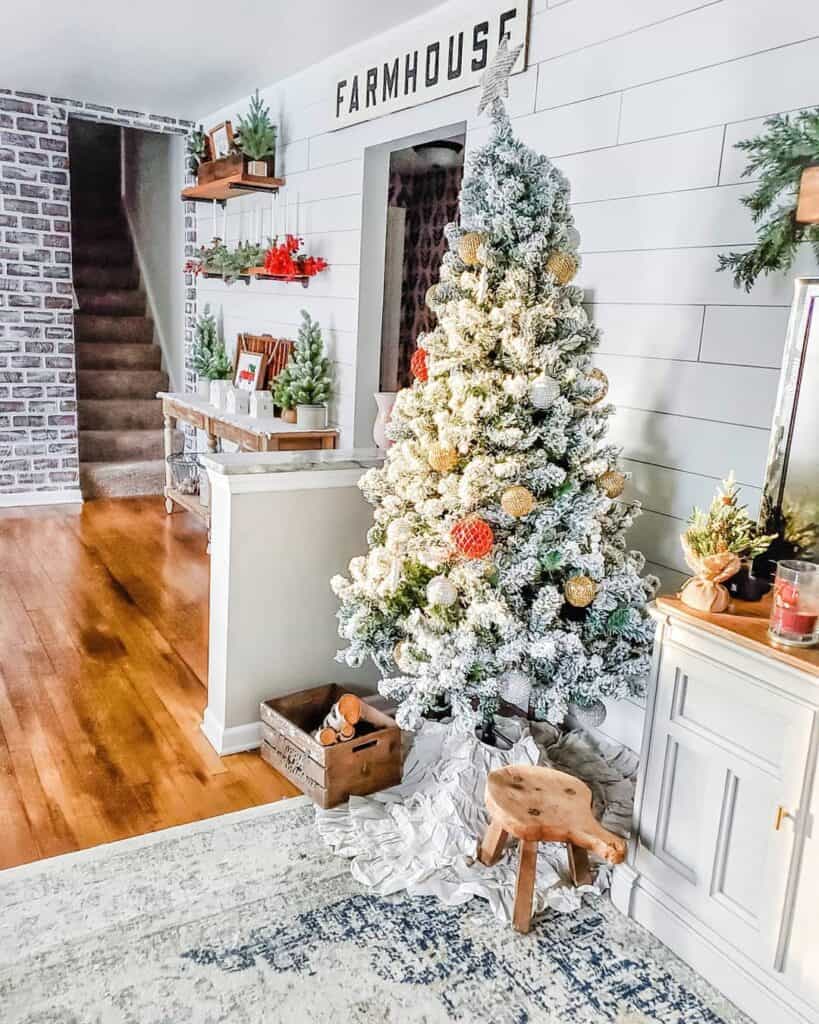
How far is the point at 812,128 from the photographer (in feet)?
6.69

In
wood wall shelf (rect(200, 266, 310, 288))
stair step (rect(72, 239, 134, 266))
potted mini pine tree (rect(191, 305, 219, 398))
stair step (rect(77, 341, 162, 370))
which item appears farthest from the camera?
stair step (rect(72, 239, 134, 266))

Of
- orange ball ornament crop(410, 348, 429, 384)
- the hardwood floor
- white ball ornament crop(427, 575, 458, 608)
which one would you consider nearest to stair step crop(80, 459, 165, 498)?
the hardwood floor

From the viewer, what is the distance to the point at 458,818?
92.7 inches

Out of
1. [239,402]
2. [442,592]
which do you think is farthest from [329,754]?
[239,402]

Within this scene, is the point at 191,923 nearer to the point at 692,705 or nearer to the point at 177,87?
the point at 692,705

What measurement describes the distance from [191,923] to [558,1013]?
0.85m

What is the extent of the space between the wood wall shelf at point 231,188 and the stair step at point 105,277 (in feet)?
7.40

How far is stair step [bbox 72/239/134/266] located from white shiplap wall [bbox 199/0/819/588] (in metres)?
5.51

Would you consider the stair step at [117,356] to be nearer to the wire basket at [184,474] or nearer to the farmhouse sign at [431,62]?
the wire basket at [184,474]

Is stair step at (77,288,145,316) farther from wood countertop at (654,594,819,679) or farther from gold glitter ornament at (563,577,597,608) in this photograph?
wood countertop at (654,594,819,679)

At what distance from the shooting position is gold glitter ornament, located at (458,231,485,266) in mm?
2260

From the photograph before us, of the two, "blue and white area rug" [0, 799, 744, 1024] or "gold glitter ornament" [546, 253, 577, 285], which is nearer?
"blue and white area rug" [0, 799, 744, 1024]

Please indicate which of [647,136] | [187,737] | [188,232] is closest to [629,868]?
[187,737]

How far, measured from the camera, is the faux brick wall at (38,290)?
5.38 metres
